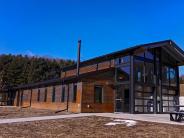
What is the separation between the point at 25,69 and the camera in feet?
163

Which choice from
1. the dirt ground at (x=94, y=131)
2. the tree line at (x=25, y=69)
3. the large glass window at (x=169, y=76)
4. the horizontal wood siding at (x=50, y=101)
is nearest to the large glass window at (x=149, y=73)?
the large glass window at (x=169, y=76)

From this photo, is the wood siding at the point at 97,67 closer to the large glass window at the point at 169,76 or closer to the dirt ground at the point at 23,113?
the large glass window at the point at 169,76

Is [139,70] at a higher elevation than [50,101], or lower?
higher

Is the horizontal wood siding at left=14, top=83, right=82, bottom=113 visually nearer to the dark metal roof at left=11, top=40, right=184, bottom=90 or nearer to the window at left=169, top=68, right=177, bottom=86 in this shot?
the dark metal roof at left=11, top=40, right=184, bottom=90

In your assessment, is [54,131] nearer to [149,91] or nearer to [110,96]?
[110,96]

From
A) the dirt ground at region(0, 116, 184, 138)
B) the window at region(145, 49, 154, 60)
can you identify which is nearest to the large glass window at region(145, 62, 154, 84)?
the window at region(145, 49, 154, 60)

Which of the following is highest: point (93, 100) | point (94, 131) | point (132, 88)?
point (132, 88)

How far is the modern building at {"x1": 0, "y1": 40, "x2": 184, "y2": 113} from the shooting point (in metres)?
19.9

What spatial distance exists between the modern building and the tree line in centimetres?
2474

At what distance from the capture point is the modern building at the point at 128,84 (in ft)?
65.4

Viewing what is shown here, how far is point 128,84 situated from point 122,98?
135 centimetres

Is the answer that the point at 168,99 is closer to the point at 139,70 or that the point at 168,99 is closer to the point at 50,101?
the point at 139,70

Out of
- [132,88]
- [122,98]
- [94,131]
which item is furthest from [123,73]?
[94,131]

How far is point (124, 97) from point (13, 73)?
3198cm
